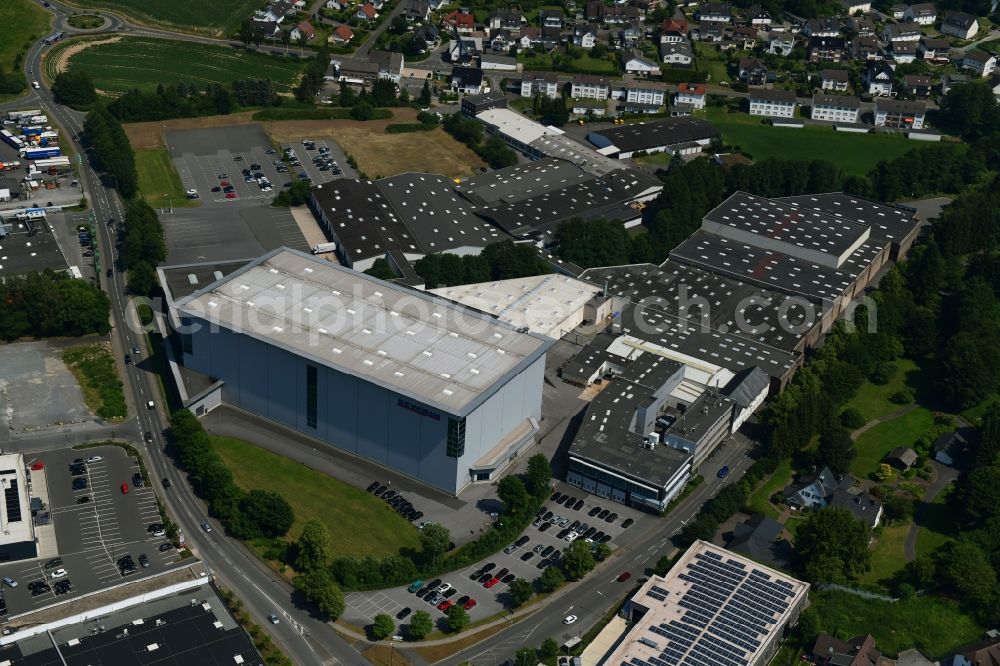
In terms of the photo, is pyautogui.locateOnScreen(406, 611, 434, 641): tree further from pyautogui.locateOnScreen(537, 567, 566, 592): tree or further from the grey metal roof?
the grey metal roof

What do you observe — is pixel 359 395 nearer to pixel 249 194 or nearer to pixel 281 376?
pixel 281 376

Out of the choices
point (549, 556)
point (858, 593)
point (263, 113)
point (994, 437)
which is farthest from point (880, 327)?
point (263, 113)

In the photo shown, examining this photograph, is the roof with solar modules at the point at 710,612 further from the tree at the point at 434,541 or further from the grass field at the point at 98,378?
the grass field at the point at 98,378

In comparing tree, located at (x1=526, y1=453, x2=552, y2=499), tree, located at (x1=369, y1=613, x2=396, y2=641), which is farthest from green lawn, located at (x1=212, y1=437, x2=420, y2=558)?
tree, located at (x1=526, y1=453, x2=552, y2=499)

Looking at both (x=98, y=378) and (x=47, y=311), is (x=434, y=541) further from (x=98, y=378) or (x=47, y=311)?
(x=47, y=311)

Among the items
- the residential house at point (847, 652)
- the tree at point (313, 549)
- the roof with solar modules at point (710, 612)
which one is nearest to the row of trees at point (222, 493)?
the tree at point (313, 549)
